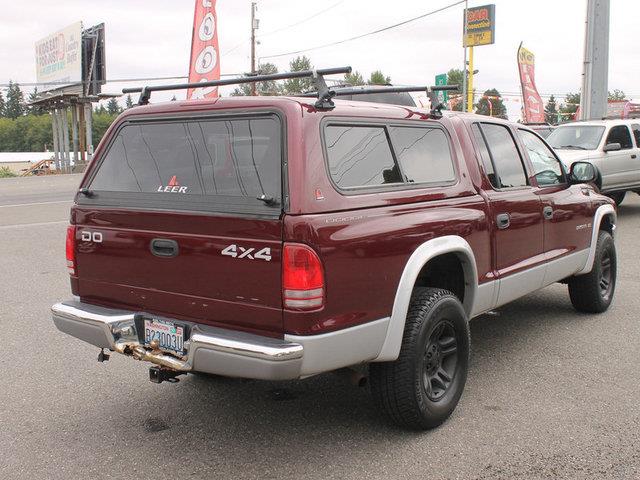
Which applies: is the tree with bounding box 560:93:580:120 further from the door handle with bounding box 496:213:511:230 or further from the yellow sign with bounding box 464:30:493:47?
the door handle with bounding box 496:213:511:230

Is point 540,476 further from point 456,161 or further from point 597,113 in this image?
point 597,113

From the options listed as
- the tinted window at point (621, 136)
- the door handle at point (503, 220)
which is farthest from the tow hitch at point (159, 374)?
the tinted window at point (621, 136)

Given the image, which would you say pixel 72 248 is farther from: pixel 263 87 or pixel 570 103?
pixel 570 103

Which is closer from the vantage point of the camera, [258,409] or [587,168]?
[258,409]

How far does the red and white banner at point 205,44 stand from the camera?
25.4 meters

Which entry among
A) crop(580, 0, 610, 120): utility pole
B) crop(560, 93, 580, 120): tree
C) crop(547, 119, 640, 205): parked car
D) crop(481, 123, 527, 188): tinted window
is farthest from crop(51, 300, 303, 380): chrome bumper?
crop(560, 93, 580, 120): tree

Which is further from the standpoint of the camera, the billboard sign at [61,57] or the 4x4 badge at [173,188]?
the billboard sign at [61,57]

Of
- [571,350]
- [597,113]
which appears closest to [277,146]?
[571,350]

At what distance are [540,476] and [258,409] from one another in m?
1.70

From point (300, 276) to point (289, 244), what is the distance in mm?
156

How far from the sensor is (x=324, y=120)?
341 cm

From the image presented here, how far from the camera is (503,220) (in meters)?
4.55

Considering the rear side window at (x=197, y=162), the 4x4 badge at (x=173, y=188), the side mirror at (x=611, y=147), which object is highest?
the side mirror at (x=611, y=147)

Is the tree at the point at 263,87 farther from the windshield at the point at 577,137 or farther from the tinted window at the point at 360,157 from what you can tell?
the windshield at the point at 577,137
